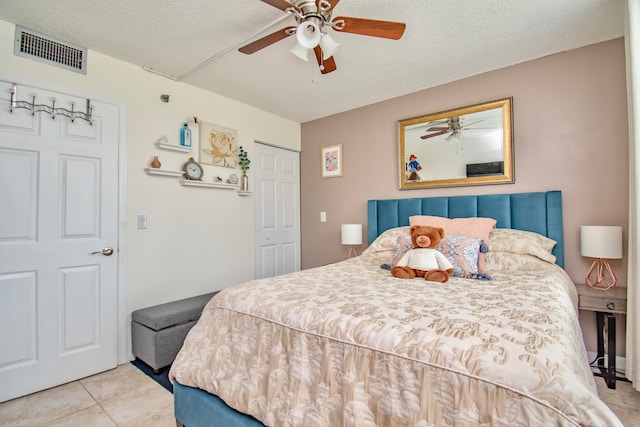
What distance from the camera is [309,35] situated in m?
1.69

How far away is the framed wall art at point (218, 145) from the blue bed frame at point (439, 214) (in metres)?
1.60

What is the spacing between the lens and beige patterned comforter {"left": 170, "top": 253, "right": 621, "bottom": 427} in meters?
0.79

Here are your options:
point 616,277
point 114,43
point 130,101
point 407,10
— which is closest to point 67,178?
point 130,101

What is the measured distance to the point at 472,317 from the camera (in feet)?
3.74

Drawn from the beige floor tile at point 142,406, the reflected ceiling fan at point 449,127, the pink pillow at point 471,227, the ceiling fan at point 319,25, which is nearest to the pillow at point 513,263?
the pink pillow at point 471,227

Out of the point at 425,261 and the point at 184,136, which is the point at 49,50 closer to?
the point at 184,136

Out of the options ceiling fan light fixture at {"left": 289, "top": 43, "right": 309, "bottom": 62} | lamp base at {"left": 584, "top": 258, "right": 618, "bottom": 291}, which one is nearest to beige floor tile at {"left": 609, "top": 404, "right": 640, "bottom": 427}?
lamp base at {"left": 584, "top": 258, "right": 618, "bottom": 291}

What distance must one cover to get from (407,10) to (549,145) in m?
1.61

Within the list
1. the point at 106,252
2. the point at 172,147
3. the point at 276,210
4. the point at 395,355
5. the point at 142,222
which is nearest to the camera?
the point at 395,355

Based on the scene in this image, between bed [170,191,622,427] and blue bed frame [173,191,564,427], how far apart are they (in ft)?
0.04

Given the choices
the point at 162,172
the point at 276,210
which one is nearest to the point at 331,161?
the point at 276,210

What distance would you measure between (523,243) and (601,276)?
2.20 ft

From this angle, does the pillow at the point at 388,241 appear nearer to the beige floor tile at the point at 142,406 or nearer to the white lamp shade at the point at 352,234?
the white lamp shade at the point at 352,234

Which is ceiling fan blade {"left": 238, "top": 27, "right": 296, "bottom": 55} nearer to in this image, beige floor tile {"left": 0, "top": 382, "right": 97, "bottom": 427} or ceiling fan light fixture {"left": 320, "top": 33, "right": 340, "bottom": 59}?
ceiling fan light fixture {"left": 320, "top": 33, "right": 340, "bottom": 59}
